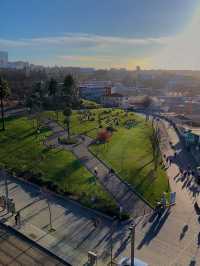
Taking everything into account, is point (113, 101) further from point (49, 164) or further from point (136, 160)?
point (49, 164)

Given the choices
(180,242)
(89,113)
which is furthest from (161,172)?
(89,113)

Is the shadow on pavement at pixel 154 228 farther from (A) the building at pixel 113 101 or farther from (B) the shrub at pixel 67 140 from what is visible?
(A) the building at pixel 113 101

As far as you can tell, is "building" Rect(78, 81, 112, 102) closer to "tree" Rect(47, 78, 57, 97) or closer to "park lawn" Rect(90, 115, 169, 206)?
"tree" Rect(47, 78, 57, 97)

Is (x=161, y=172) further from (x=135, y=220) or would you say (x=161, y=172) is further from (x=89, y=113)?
(x=89, y=113)

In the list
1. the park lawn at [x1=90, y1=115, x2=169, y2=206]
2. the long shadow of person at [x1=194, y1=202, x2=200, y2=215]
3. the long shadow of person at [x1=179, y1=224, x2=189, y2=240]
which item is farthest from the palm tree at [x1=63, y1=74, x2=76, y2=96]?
the long shadow of person at [x1=179, y1=224, x2=189, y2=240]

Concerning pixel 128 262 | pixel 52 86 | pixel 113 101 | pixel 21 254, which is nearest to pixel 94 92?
pixel 113 101

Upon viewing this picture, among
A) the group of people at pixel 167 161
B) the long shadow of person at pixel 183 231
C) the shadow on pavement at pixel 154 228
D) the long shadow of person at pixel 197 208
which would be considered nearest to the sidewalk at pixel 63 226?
the shadow on pavement at pixel 154 228
